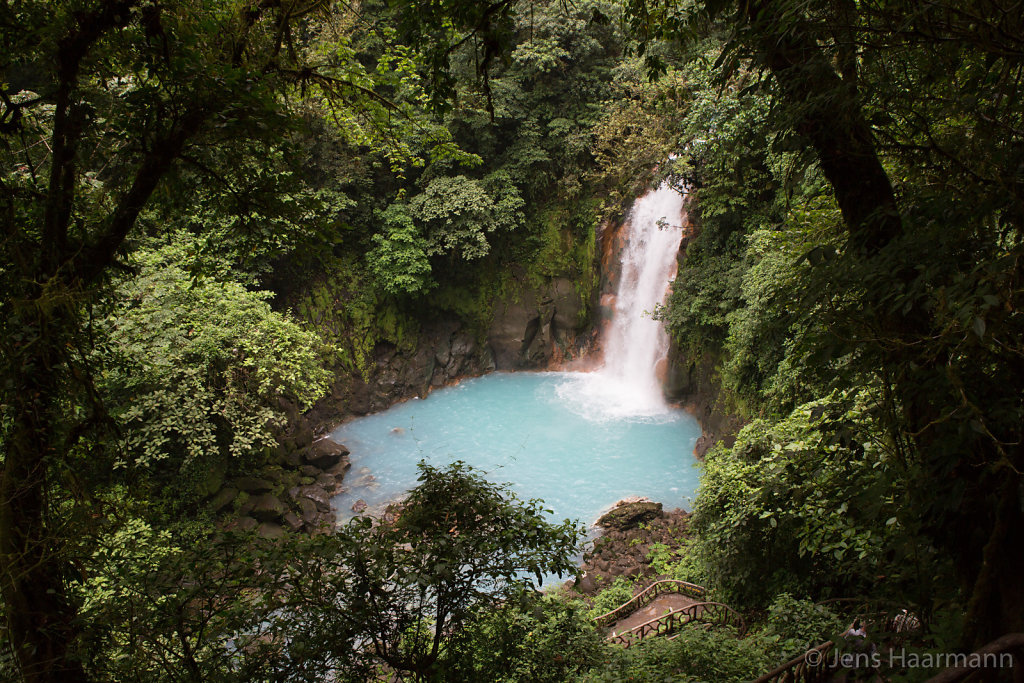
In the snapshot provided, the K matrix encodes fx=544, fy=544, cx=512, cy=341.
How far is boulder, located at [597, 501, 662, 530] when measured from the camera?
380 inches

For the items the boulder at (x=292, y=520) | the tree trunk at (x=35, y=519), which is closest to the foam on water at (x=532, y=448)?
the boulder at (x=292, y=520)

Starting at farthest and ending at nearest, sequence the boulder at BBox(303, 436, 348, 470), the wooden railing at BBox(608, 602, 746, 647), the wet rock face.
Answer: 1. the wet rock face
2. the boulder at BBox(303, 436, 348, 470)
3. the wooden railing at BBox(608, 602, 746, 647)

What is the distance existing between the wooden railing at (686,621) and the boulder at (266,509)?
20.3 ft

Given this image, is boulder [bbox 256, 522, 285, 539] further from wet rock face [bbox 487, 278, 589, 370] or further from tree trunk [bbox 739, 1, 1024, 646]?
tree trunk [bbox 739, 1, 1024, 646]

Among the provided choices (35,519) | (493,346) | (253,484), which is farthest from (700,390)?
(35,519)

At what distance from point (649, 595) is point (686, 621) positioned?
3.68ft

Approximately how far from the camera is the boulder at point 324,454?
11938 mm

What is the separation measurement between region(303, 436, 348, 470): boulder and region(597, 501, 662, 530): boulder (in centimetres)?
610

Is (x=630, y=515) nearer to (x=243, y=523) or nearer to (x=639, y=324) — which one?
(x=243, y=523)

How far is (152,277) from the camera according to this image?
8531 millimetres

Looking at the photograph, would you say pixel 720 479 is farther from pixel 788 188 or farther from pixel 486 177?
pixel 486 177

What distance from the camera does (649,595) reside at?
25.8ft

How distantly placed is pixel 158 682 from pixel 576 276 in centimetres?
1467

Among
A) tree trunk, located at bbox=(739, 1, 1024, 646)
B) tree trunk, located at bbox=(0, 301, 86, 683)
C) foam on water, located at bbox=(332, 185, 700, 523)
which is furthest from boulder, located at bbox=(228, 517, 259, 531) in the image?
tree trunk, located at bbox=(739, 1, 1024, 646)
